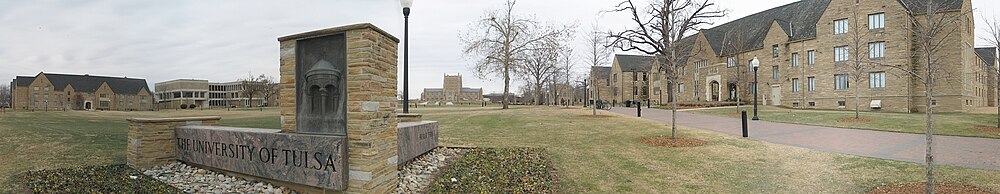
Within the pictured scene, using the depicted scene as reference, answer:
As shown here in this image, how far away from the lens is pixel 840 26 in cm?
3584

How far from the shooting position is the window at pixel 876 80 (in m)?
33.6

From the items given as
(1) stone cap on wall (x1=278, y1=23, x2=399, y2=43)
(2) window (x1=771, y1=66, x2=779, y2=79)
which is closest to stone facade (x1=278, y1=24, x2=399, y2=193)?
(1) stone cap on wall (x1=278, y1=23, x2=399, y2=43)

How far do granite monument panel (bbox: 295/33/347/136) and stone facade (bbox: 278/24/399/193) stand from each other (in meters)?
0.14

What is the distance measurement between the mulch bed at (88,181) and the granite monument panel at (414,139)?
333 centimetres

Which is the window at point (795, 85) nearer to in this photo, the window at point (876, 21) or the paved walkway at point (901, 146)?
the window at point (876, 21)

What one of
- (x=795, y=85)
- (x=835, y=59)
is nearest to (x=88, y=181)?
(x=835, y=59)

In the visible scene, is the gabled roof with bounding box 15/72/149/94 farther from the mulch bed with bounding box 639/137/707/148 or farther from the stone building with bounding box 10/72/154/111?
the mulch bed with bounding box 639/137/707/148

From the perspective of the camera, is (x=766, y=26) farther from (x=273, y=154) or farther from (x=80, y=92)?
(x=80, y=92)

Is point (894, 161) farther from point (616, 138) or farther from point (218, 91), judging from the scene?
point (218, 91)

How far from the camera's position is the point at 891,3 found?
32.9 m

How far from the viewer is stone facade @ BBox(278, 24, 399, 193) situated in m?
5.40

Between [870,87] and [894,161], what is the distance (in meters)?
33.5

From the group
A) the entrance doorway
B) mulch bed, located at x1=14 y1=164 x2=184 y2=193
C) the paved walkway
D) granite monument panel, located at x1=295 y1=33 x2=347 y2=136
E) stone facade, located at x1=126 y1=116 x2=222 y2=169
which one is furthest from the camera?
the entrance doorway

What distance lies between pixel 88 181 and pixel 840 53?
4479 cm
